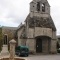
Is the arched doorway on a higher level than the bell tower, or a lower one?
lower

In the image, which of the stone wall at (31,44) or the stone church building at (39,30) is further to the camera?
the stone church building at (39,30)

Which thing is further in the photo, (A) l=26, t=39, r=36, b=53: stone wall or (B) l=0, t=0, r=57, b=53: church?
(B) l=0, t=0, r=57, b=53: church

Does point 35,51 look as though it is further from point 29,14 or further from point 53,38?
point 29,14

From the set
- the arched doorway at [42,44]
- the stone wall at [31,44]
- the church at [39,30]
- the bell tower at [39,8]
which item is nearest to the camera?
the stone wall at [31,44]

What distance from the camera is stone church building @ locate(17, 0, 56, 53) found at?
4556cm

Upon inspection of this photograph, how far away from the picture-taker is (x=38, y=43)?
4859 cm

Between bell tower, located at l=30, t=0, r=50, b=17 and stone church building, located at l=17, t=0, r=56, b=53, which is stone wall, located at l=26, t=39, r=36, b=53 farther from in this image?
bell tower, located at l=30, t=0, r=50, b=17

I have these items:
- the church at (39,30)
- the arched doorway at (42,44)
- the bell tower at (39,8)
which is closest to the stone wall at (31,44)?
the church at (39,30)

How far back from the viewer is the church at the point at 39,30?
149 ft

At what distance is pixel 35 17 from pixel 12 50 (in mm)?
26734

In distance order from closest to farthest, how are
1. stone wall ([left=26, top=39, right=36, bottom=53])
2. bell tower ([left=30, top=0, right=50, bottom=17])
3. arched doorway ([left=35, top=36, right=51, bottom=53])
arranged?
1. stone wall ([left=26, top=39, right=36, bottom=53])
2. bell tower ([left=30, top=0, right=50, bottom=17])
3. arched doorway ([left=35, top=36, right=51, bottom=53])

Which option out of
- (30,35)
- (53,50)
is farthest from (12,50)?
(53,50)

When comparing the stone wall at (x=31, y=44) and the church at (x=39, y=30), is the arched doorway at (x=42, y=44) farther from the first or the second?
the stone wall at (x=31, y=44)

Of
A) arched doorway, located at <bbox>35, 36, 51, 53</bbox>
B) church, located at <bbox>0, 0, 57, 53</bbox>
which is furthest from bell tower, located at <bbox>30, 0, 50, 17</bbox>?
arched doorway, located at <bbox>35, 36, 51, 53</bbox>
